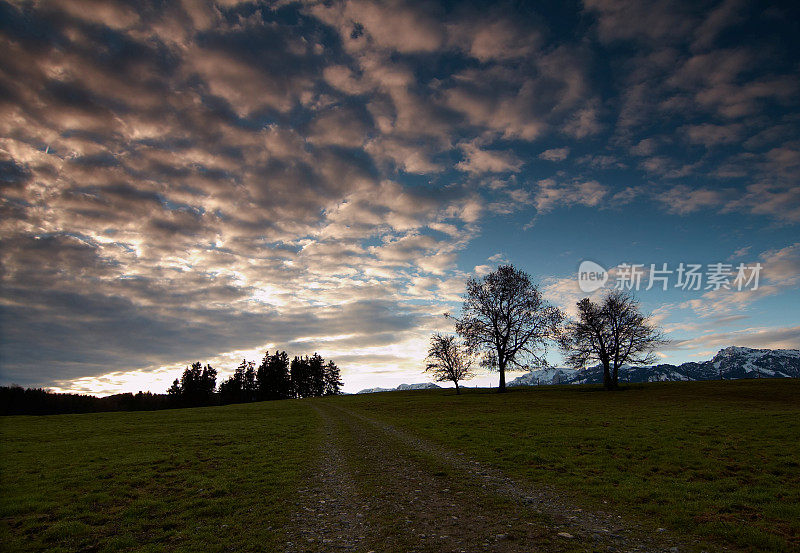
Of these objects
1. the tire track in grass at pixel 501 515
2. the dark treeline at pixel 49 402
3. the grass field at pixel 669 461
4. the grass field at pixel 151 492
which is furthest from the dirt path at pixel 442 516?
the dark treeline at pixel 49 402

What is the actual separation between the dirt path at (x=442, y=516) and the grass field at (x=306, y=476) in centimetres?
103

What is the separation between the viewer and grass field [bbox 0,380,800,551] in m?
10.0

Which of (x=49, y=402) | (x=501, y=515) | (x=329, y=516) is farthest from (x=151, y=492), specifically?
(x=49, y=402)

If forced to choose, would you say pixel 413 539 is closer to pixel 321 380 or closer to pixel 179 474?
pixel 179 474

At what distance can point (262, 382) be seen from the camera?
133750mm

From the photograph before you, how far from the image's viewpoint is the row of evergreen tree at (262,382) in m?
126

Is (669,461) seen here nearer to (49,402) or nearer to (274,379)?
(49,402)

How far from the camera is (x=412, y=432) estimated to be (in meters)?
26.6

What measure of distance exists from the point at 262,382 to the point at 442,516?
138 meters

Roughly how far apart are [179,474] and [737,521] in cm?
2087

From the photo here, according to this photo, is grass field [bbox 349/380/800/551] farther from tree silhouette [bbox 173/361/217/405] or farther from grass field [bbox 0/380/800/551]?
tree silhouette [bbox 173/361/217/405]

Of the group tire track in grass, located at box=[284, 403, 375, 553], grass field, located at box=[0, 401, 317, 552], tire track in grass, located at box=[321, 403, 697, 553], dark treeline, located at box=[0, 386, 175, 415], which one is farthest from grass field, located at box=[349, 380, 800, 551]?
dark treeline, located at box=[0, 386, 175, 415]

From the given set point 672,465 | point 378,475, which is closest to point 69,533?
point 378,475

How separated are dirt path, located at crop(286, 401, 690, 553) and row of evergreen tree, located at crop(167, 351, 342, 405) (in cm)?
12736
